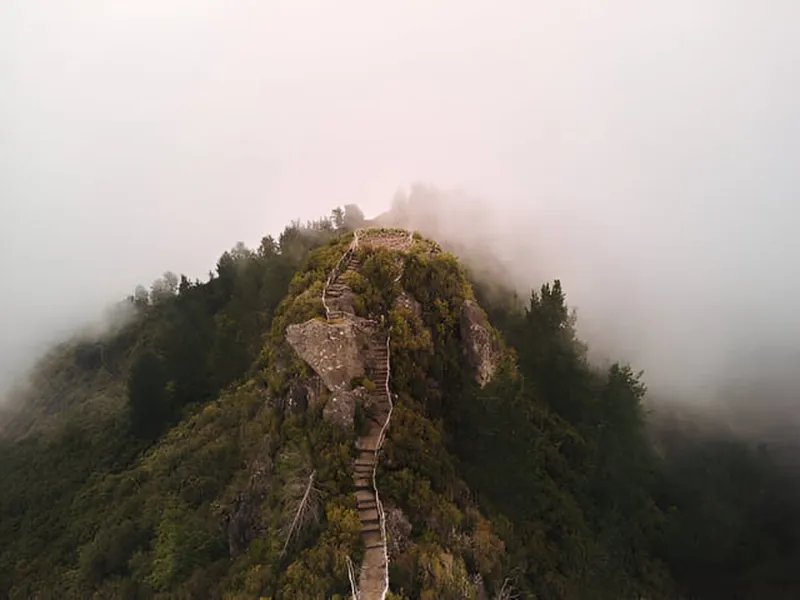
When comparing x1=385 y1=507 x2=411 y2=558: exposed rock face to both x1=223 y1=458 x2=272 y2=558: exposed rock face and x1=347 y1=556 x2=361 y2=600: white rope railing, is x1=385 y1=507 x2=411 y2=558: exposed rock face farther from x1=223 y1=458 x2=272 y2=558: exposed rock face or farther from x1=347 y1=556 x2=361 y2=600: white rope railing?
x1=223 y1=458 x2=272 y2=558: exposed rock face

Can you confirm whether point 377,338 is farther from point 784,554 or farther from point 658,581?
point 784,554

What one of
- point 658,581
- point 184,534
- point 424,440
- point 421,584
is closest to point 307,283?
point 424,440

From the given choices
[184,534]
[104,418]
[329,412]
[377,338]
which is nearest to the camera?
[329,412]

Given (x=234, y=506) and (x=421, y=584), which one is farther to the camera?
(x=234, y=506)

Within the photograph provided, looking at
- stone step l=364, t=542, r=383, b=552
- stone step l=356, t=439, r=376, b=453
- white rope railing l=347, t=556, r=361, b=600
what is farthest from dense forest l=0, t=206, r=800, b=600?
stone step l=356, t=439, r=376, b=453

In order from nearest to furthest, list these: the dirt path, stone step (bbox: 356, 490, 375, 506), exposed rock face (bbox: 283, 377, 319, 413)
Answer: the dirt path, stone step (bbox: 356, 490, 375, 506), exposed rock face (bbox: 283, 377, 319, 413)

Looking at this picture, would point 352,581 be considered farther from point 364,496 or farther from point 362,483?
point 362,483

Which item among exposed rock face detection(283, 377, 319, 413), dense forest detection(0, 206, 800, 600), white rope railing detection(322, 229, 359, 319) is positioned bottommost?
dense forest detection(0, 206, 800, 600)
